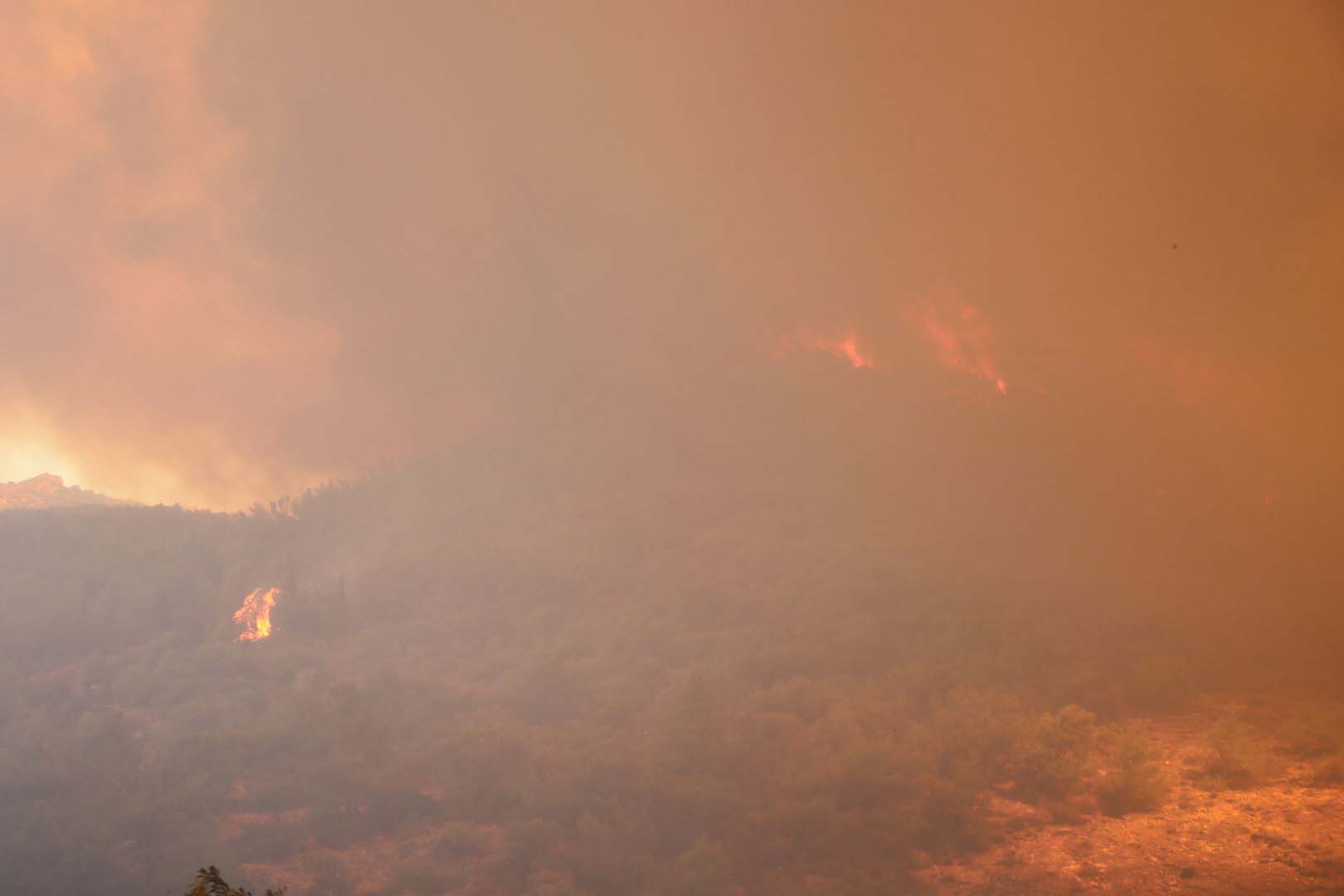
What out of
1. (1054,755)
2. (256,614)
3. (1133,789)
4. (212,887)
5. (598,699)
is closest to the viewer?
(212,887)

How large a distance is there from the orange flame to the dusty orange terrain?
171 feet

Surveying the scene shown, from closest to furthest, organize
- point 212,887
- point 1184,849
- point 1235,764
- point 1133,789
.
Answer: point 212,887
point 1184,849
point 1133,789
point 1235,764

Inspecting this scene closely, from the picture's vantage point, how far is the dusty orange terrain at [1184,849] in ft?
76.5

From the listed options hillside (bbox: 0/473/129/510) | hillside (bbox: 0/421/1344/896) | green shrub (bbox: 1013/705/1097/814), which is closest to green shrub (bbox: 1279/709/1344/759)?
hillside (bbox: 0/421/1344/896)

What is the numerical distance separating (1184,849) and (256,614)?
62.9 meters

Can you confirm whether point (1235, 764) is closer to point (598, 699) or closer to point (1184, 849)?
point (1184, 849)

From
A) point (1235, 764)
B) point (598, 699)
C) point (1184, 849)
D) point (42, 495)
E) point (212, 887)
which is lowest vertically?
point (212, 887)

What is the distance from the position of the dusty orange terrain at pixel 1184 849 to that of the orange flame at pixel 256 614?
171 ft

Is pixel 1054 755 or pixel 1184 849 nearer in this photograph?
pixel 1184 849

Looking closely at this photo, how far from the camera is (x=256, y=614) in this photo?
64062 millimetres

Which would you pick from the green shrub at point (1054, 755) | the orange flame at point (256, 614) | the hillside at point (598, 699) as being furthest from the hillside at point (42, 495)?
the green shrub at point (1054, 755)

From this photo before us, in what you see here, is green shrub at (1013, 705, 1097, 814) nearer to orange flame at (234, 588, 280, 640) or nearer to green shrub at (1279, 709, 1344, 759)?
green shrub at (1279, 709, 1344, 759)

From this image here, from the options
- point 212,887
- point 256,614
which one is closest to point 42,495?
point 256,614

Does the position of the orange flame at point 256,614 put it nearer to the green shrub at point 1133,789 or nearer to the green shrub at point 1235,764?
the green shrub at point 1133,789
